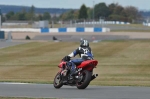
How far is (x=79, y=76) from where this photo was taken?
16.0 metres

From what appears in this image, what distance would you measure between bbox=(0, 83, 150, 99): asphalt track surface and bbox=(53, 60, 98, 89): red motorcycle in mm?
184

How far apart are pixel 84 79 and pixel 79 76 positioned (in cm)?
20

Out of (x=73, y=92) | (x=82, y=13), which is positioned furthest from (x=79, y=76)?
(x=82, y=13)

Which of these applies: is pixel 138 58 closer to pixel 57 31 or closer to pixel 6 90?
pixel 6 90

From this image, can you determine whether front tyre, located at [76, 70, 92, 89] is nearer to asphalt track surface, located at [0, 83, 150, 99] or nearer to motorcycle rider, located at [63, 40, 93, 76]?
asphalt track surface, located at [0, 83, 150, 99]

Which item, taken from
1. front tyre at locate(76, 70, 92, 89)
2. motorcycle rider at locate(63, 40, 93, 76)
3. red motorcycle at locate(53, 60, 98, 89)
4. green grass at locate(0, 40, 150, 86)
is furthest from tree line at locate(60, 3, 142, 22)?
front tyre at locate(76, 70, 92, 89)

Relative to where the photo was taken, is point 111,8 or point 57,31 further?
point 111,8

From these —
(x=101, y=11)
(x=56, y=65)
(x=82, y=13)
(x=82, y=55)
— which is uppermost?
(x=82, y=55)

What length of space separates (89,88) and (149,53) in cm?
2369

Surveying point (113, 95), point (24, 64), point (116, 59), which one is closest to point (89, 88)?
point (113, 95)

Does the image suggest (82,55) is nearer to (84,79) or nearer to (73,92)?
(84,79)

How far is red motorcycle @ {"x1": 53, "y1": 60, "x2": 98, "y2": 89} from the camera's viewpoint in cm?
1559

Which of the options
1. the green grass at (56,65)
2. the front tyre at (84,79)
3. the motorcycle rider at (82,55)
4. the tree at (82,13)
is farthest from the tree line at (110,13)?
the front tyre at (84,79)

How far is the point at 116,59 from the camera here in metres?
35.4
